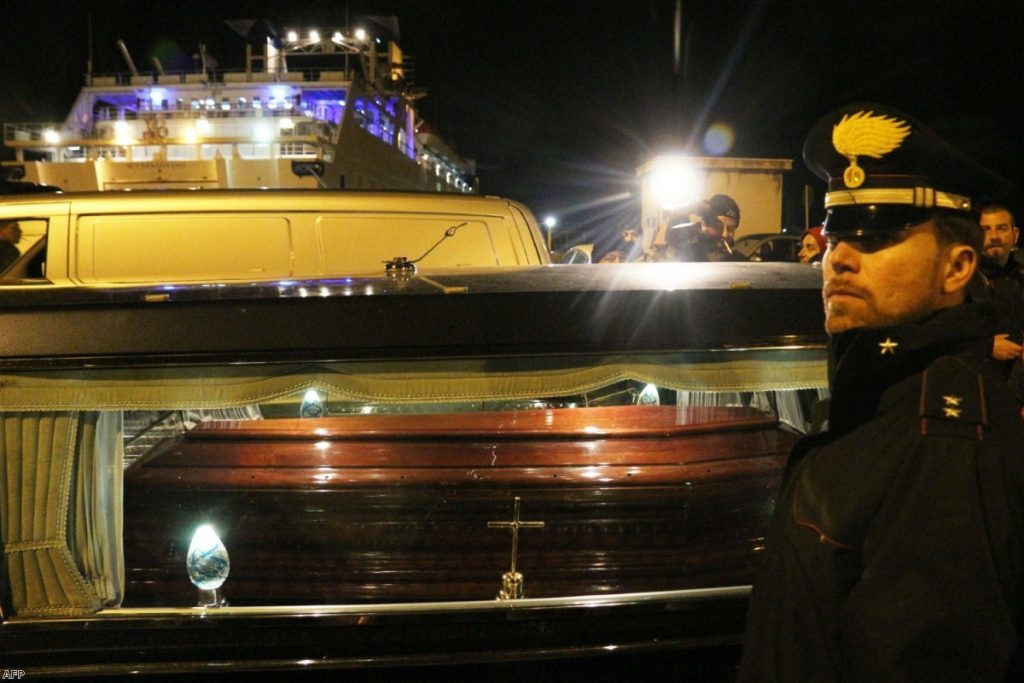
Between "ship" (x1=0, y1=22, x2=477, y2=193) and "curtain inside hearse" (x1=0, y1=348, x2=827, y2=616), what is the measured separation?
1547 cm

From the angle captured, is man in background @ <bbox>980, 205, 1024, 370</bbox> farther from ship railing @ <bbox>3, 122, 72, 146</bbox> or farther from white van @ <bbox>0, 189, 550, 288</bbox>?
ship railing @ <bbox>3, 122, 72, 146</bbox>

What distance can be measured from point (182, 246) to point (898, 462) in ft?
17.4

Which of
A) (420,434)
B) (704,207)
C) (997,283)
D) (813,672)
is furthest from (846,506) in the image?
(704,207)

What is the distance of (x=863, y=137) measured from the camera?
1380 mm

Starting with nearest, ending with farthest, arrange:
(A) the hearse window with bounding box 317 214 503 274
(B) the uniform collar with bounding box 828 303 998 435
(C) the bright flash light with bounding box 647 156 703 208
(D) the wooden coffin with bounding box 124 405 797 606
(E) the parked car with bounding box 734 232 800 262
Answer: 1. (B) the uniform collar with bounding box 828 303 998 435
2. (D) the wooden coffin with bounding box 124 405 797 606
3. (A) the hearse window with bounding box 317 214 503 274
4. (E) the parked car with bounding box 734 232 800 262
5. (C) the bright flash light with bounding box 647 156 703 208

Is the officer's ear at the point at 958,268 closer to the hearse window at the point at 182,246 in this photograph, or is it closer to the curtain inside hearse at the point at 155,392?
the curtain inside hearse at the point at 155,392

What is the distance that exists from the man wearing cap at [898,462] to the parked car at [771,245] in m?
11.5

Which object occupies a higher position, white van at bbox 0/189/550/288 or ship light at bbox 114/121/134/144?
ship light at bbox 114/121/134/144

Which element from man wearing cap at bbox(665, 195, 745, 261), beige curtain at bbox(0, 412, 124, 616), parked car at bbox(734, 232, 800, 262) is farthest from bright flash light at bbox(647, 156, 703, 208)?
beige curtain at bbox(0, 412, 124, 616)

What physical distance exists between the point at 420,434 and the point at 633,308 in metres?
2.08

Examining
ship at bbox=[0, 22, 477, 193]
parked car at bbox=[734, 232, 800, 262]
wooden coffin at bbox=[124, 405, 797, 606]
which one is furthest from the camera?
ship at bbox=[0, 22, 477, 193]

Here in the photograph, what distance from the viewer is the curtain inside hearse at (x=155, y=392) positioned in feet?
7.19

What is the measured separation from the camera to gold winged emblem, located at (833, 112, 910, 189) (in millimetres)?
1359

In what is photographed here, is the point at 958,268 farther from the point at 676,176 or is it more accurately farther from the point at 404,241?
the point at 676,176
